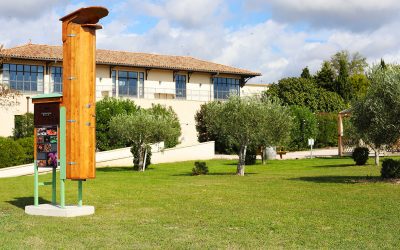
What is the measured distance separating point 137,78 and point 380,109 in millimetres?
33353

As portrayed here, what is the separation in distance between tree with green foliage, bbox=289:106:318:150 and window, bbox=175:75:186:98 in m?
9.94

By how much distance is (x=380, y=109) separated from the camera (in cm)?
1911

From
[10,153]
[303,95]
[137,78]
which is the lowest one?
[10,153]

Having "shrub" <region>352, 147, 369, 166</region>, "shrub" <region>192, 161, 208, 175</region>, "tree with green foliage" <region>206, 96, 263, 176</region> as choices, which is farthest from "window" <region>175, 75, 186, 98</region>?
"tree with green foliage" <region>206, 96, 263, 176</region>

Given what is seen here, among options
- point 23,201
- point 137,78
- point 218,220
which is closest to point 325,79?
Result: point 137,78

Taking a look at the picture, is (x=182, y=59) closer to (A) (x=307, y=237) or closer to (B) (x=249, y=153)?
(B) (x=249, y=153)

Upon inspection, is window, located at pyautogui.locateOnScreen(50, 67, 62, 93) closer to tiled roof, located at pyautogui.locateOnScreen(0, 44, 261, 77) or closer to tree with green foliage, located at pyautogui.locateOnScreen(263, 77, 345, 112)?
tiled roof, located at pyautogui.locateOnScreen(0, 44, 261, 77)

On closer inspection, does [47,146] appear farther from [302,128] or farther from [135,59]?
[302,128]

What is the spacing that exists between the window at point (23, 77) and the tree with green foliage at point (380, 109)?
1200 inches

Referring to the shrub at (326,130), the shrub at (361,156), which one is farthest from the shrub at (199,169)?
the shrub at (326,130)

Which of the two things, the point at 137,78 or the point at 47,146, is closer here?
the point at 47,146

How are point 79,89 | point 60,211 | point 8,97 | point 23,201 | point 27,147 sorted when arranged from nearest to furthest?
point 60,211, point 79,89, point 23,201, point 27,147, point 8,97

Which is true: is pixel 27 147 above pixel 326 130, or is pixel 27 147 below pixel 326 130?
below

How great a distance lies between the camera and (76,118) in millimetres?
12305
